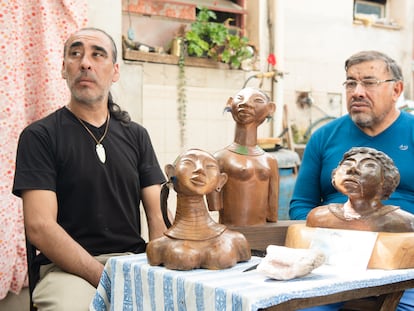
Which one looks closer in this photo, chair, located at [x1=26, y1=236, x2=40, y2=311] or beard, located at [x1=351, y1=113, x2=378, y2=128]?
chair, located at [x1=26, y1=236, x2=40, y2=311]

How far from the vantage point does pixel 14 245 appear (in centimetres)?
320

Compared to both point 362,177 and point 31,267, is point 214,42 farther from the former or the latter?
point 362,177

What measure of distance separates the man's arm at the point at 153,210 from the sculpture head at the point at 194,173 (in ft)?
2.99

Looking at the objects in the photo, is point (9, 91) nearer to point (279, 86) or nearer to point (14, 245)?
point (14, 245)

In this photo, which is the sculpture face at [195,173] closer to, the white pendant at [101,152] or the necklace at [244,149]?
the necklace at [244,149]

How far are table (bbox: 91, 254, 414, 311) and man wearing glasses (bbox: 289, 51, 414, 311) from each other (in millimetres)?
813

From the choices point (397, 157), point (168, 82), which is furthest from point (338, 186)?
point (168, 82)

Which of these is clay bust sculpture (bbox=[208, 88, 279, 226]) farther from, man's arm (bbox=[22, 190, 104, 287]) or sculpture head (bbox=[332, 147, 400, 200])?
man's arm (bbox=[22, 190, 104, 287])

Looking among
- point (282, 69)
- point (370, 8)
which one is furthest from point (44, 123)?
point (370, 8)

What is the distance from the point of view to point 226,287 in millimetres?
1429

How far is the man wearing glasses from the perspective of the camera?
2.39 m

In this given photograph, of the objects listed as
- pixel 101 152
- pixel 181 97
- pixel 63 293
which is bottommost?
pixel 63 293

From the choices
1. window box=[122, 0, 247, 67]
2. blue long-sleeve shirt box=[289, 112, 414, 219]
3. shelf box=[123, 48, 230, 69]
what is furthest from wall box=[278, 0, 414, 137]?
blue long-sleeve shirt box=[289, 112, 414, 219]

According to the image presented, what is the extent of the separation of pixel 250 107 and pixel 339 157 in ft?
2.32
